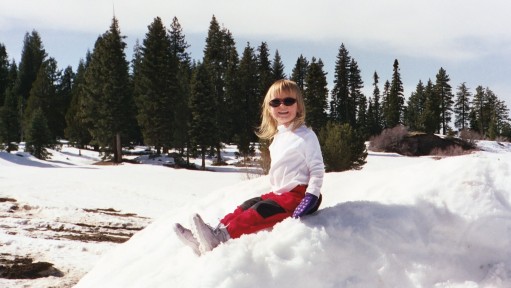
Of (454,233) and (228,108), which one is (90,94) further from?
(454,233)

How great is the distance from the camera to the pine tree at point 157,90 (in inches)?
1438

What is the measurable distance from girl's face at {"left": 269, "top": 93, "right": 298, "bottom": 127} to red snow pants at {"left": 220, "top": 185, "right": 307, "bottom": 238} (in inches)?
29.0

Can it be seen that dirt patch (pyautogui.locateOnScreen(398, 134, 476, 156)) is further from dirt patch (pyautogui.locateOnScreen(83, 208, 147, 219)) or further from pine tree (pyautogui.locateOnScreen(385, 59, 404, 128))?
dirt patch (pyautogui.locateOnScreen(83, 208, 147, 219))

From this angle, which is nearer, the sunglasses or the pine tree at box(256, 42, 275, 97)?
the sunglasses

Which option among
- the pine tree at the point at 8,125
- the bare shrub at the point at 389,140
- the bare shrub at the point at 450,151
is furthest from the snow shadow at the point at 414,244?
the bare shrub at the point at 389,140

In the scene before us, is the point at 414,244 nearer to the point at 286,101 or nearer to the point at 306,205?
the point at 306,205

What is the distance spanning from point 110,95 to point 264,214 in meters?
33.6

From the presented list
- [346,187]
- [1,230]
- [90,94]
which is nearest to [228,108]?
[90,94]

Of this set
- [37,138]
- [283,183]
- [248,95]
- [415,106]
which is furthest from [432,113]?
[283,183]

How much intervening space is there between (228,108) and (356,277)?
46.7 meters

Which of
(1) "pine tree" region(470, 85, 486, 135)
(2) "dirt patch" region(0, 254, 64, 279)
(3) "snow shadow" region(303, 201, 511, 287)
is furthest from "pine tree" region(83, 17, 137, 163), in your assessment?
(1) "pine tree" region(470, 85, 486, 135)

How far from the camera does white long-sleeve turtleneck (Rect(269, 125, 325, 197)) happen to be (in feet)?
11.4

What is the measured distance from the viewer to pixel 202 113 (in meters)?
36.0

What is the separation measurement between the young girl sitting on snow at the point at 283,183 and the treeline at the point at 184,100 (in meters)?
18.8
